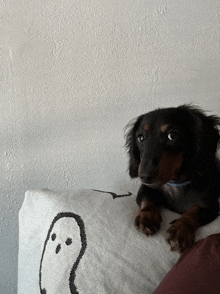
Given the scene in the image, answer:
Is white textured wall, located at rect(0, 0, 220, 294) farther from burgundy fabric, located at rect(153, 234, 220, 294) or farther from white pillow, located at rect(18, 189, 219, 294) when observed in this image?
burgundy fabric, located at rect(153, 234, 220, 294)

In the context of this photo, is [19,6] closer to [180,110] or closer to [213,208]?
[180,110]

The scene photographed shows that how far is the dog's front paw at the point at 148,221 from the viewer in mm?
832

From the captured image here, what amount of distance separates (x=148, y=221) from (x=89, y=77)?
2.69 ft

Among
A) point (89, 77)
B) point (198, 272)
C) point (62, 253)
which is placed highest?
point (89, 77)

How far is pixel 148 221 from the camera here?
2.80 feet

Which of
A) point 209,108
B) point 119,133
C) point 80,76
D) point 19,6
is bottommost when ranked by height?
point 119,133

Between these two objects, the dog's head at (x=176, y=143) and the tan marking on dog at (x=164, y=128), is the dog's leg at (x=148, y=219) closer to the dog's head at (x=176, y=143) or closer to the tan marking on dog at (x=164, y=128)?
the dog's head at (x=176, y=143)

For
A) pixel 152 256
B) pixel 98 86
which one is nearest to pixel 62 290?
pixel 152 256

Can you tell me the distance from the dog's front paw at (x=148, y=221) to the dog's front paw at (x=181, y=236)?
47 mm

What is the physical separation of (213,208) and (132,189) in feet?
1.89

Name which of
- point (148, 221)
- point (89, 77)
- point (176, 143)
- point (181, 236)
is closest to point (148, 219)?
point (148, 221)

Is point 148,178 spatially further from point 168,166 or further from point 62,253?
point 62,253

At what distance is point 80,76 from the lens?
1388mm

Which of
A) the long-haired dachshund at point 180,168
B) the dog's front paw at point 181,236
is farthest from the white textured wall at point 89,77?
the dog's front paw at point 181,236
